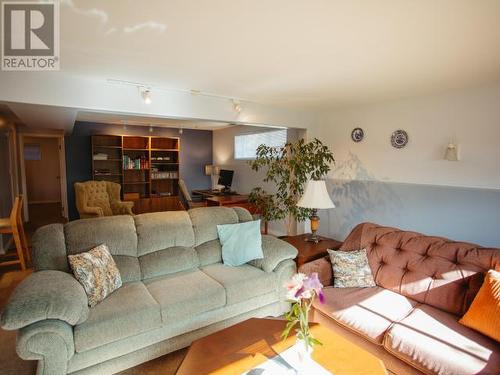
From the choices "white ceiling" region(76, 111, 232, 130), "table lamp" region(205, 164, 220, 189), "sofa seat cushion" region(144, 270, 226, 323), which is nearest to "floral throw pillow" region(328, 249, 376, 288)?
"sofa seat cushion" region(144, 270, 226, 323)

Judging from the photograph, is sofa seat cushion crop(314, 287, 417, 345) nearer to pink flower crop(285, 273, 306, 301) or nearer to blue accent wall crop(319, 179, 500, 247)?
pink flower crop(285, 273, 306, 301)

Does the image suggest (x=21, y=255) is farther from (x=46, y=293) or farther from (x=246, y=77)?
(x=246, y=77)

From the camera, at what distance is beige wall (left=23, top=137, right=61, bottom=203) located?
830 centimetres

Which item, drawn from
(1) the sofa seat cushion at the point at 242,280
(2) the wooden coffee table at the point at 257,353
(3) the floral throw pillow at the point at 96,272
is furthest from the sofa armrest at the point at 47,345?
(1) the sofa seat cushion at the point at 242,280

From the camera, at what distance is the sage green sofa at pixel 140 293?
1609 millimetres

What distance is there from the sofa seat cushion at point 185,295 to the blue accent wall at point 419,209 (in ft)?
7.82

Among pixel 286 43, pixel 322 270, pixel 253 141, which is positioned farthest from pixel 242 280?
pixel 253 141

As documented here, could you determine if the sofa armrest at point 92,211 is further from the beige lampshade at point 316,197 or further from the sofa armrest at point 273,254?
the beige lampshade at point 316,197

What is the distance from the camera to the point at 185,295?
2111 millimetres

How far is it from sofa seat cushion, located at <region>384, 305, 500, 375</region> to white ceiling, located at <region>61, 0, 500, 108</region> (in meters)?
1.78

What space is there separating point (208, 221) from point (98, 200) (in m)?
3.26

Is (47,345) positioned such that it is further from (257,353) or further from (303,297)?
(303,297)

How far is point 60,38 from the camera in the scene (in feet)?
5.85

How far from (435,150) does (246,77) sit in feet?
7.31
